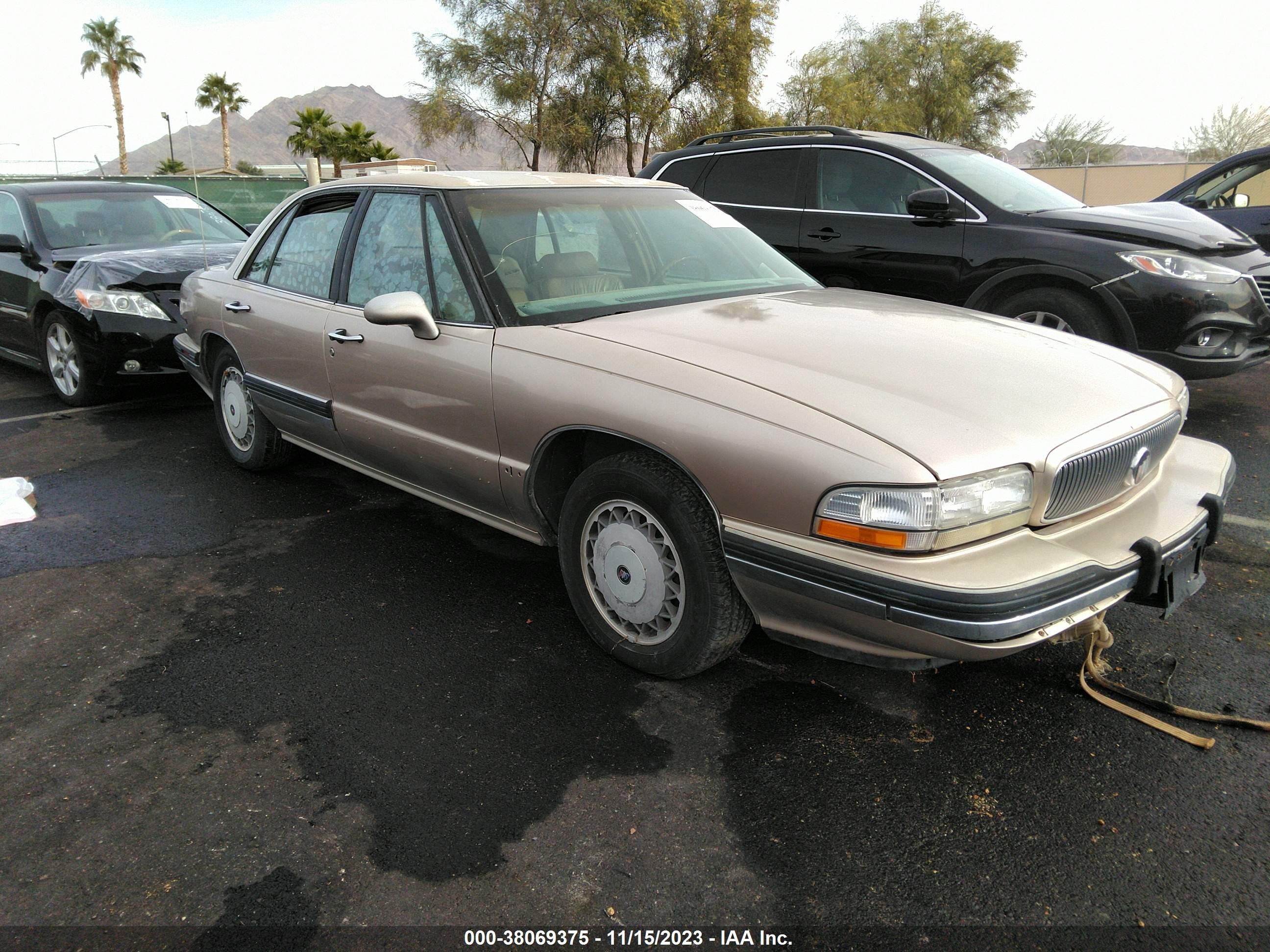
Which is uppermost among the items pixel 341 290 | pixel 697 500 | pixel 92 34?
pixel 92 34

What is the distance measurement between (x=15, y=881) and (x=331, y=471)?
3.34 metres

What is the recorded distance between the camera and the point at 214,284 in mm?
5039

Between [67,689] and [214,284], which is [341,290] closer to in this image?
[214,284]

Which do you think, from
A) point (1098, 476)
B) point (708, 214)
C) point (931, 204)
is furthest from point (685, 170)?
point (1098, 476)

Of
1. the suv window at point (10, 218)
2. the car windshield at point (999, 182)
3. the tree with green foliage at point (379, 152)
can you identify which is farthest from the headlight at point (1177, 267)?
the tree with green foliage at point (379, 152)

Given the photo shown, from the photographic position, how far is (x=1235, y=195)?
852 centimetres

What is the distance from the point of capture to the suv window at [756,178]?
678 cm

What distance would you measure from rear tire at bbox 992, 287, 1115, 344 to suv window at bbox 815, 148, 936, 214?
100cm

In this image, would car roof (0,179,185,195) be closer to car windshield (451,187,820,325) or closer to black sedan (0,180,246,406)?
black sedan (0,180,246,406)

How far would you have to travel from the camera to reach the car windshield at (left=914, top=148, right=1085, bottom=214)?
6.05 meters

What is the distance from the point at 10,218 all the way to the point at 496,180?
18.8 feet

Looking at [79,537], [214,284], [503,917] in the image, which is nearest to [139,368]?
[214,284]

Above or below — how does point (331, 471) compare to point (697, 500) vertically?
below

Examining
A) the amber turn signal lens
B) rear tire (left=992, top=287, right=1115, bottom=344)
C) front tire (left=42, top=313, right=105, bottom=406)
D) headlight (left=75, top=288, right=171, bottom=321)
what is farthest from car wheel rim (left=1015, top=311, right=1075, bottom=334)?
front tire (left=42, top=313, right=105, bottom=406)
